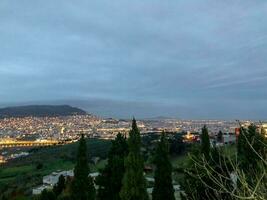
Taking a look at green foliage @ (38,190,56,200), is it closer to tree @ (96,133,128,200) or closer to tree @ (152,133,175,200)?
tree @ (96,133,128,200)

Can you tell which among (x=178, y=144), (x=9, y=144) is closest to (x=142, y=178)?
(x=178, y=144)

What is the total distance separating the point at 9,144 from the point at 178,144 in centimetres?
11896

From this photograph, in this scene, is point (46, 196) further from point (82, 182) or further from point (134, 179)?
point (134, 179)

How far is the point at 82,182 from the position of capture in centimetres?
2791

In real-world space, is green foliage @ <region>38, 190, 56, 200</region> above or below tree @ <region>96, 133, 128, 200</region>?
below

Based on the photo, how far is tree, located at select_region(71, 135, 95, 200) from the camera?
27906 mm

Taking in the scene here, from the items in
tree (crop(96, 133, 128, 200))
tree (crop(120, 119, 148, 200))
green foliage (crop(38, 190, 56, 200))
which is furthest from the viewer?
green foliage (crop(38, 190, 56, 200))

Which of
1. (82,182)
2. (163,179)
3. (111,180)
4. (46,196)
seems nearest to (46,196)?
(46,196)

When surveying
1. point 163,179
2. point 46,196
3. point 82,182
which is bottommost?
point 46,196

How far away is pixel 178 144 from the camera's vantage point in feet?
227

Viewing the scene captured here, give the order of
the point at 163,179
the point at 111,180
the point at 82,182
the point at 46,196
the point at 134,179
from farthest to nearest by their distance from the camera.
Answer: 1. the point at 46,196
2. the point at 82,182
3. the point at 111,180
4. the point at 163,179
5. the point at 134,179

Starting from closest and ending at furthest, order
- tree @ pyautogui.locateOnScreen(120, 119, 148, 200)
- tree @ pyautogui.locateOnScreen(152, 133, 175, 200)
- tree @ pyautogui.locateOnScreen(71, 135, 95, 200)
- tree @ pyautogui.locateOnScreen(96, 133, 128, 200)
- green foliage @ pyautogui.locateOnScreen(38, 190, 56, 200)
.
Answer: tree @ pyautogui.locateOnScreen(120, 119, 148, 200) < tree @ pyautogui.locateOnScreen(152, 133, 175, 200) < tree @ pyautogui.locateOnScreen(96, 133, 128, 200) < tree @ pyautogui.locateOnScreen(71, 135, 95, 200) < green foliage @ pyautogui.locateOnScreen(38, 190, 56, 200)

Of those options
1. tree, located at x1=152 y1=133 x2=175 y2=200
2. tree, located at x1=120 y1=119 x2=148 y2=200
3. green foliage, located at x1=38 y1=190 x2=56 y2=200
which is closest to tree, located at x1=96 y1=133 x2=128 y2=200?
tree, located at x1=152 y1=133 x2=175 y2=200

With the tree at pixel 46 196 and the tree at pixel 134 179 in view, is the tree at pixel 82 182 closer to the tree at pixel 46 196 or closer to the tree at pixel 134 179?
the tree at pixel 134 179
